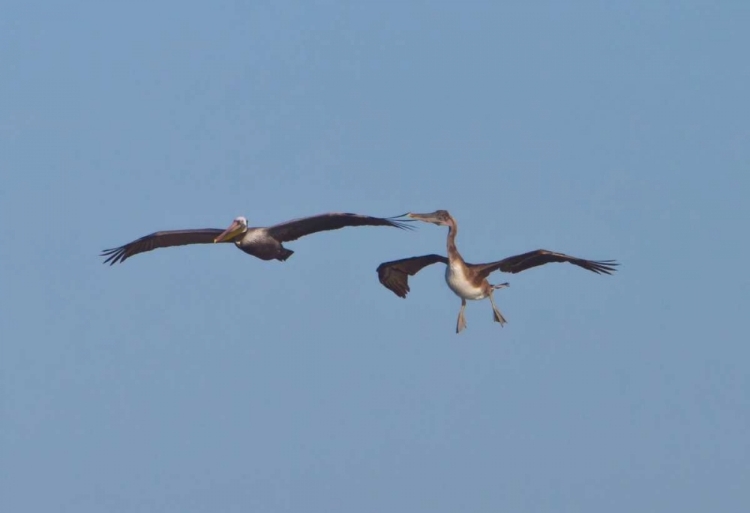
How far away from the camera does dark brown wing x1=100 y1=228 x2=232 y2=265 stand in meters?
24.1

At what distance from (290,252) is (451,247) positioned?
2.48 metres

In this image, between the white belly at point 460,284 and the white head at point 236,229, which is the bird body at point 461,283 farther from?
the white head at point 236,229

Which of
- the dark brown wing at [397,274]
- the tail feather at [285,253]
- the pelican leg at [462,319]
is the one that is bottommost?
the pelican leg at [462,319]

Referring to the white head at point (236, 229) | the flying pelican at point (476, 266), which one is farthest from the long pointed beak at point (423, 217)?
the white head at point (236, 229)

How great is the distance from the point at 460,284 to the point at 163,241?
5.20 meters

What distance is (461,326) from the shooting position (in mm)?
23172

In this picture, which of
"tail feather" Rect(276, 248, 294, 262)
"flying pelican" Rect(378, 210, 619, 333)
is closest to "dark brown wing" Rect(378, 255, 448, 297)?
"flying pelican" Rect(378, 210, 619, 333)

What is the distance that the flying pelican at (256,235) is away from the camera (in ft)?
72.7

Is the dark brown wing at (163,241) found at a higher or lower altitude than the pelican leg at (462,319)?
higher

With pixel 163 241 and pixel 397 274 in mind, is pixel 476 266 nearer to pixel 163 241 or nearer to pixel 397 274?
pixel 397 274

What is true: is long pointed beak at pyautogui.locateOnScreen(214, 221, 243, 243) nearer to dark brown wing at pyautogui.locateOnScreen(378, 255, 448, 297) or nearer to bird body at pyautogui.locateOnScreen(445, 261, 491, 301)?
dark brown wing at pyautogui.locateOnScreen(378, 255, 448, 297)

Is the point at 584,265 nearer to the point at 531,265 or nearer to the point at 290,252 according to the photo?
the point at 531,265

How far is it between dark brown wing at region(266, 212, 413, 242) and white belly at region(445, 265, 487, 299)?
1.24 metres

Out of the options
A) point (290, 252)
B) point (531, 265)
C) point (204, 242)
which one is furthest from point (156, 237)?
point (531, 265)
